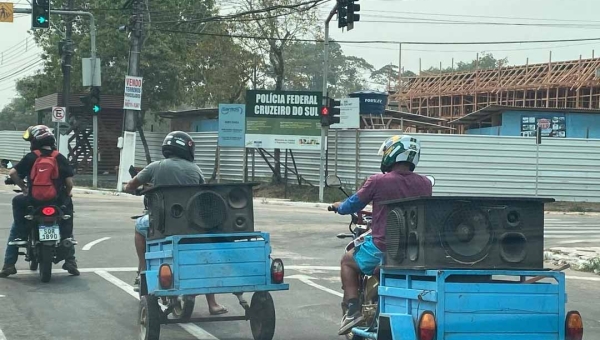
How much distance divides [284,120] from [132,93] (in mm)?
5545

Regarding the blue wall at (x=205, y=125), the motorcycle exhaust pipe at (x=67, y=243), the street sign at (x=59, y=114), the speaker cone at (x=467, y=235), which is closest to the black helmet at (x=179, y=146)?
the motorcycle exhaust pipe at (x=67, y=243)

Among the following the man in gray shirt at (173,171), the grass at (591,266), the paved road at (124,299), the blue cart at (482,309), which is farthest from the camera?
the grass at (591,266)

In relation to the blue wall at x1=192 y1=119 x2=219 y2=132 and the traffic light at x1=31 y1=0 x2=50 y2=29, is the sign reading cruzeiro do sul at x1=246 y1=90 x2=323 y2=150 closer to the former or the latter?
the traffic light at x1=31 y1=0 x2=50 y2=29

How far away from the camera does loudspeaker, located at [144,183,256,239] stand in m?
7.64

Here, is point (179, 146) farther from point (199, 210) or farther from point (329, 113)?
point (329, 113)

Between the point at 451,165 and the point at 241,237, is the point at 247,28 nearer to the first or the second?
the point at 451,165

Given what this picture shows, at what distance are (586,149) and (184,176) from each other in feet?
83.4

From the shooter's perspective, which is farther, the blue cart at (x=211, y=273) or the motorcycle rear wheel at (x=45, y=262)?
the motorcycle rear wheel at (x=45, y=262)

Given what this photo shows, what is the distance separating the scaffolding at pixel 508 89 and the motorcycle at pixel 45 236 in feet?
126

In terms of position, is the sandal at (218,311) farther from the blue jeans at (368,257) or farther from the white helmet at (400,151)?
the white helmet at (400,151)

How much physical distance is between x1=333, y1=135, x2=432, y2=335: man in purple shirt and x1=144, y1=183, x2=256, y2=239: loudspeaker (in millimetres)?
1158

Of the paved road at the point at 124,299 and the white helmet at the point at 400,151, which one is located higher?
the white helmet at the point at 400,151

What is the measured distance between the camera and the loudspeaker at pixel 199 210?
7645mm

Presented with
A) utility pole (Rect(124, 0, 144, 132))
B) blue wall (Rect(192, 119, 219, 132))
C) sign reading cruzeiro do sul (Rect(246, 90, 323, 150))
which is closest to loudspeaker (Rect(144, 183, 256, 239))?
utility pole (Rect(124, 0, 144, 132))
